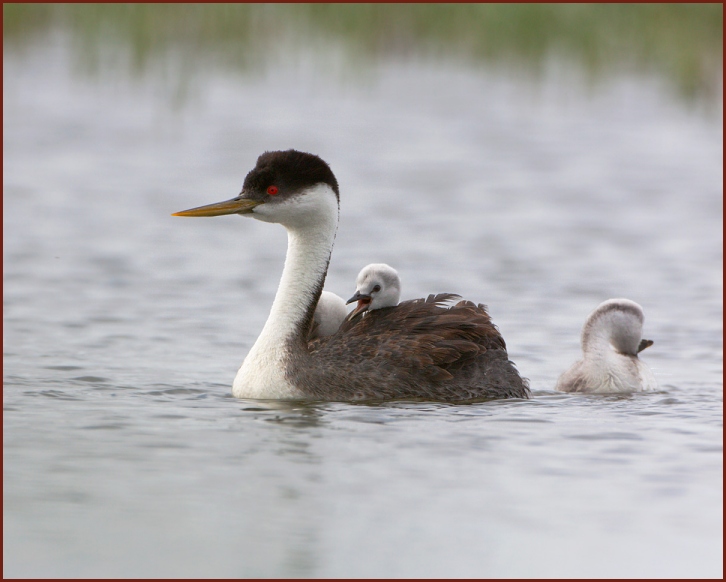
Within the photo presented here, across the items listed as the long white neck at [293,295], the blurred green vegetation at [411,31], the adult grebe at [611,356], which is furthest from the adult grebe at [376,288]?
the blurred green vegetation at [411,31]

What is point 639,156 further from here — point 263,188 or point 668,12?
point 263,188

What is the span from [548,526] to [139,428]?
2508 mm

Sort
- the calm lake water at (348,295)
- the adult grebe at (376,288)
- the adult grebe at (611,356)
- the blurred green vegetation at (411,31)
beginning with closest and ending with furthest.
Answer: the calm lake water at (348,295)
the adult grebe at (376,288)
the adult grebe at (611,356)
the blurred green vegetation at (411,31)

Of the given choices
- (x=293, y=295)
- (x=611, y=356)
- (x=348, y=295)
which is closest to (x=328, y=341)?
(x=293, y=295)

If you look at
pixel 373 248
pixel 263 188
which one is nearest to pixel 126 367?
pixel 263 188

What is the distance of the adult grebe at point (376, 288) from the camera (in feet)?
28.6

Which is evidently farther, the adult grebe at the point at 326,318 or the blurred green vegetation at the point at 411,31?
the blurred green vegetation at the point at 411,31

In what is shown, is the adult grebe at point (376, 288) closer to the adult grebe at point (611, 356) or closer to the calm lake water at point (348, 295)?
the calm lake water at point (348, 295)

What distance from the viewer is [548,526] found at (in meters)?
6.09

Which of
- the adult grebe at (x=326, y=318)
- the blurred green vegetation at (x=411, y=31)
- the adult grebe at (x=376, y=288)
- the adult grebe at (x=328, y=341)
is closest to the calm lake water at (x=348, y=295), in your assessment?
the adult grebe at (x=328, y=341)

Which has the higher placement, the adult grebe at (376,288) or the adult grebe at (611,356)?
the adult grebe at (376,288)

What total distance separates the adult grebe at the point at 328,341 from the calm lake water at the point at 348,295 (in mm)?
214

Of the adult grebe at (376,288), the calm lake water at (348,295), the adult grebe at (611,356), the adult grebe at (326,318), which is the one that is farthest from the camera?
the adult grebe at (326,318)

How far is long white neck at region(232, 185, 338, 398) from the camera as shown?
27.7 feet
